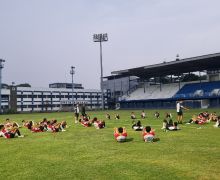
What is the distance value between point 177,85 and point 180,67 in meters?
12.7

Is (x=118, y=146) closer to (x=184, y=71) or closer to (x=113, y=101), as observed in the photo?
(x=184, y=71)

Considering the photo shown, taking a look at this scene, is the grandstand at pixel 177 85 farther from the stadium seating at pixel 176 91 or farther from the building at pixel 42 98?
the building at pixel 42 98

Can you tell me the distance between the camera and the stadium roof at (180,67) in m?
68.5

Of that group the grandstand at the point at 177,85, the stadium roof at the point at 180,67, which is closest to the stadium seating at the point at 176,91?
the grandstand at the point at 177,85

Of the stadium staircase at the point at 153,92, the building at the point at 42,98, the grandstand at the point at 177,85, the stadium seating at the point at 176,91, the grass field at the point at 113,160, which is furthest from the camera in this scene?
the building at the point at 42,98

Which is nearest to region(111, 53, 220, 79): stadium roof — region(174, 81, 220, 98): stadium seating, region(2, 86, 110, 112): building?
region(174, 81, 220, 98): stadium seating

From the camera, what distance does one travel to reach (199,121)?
28375 millimetres

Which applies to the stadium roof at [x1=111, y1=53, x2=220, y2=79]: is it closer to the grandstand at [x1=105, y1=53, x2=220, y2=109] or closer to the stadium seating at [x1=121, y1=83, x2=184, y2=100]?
the grandstand at [x1=105, y1=53, x2=220, y2=109]

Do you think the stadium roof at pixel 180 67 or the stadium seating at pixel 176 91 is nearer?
the stadium roof at pixel 180 67

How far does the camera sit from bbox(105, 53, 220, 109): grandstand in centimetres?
7500

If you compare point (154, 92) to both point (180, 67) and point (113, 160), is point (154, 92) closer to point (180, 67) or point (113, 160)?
point (180, 67)

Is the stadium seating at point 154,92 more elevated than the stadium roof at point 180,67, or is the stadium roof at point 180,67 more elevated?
the stadium roof at point 180,67

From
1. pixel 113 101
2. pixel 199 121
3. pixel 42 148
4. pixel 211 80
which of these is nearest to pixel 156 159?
pixel 42 148

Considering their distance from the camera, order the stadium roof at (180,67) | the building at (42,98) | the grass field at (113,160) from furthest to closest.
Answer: the building at (42,98) → the stadium roof at (180,67) → the grass field at (113,160)
